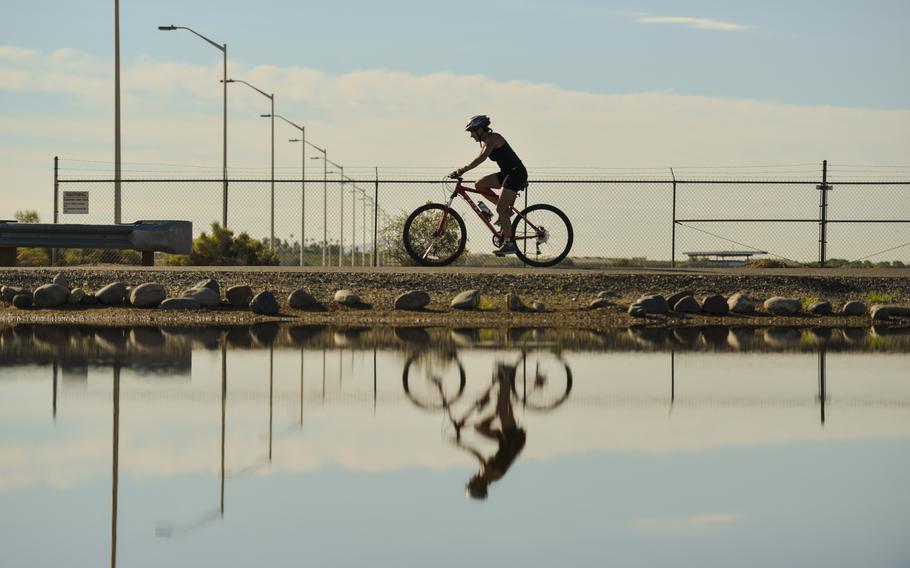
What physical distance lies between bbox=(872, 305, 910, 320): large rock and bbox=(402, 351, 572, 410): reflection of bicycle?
7786 mm

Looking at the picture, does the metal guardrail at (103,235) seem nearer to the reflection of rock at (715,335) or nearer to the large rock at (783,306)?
the reflection of rock at (715,335)

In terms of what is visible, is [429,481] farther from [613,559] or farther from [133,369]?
[133,369]

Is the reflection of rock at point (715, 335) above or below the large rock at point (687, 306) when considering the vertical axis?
below

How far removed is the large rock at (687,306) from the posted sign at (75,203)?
17109 mm

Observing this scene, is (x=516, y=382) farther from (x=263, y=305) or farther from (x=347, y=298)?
(x=347, y=298)

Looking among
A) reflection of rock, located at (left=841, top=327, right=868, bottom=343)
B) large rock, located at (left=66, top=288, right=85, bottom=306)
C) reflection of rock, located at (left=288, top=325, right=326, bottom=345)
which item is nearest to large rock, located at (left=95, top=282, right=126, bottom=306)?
large rock, located at (left=66, top=288, right=85, bottom=306)

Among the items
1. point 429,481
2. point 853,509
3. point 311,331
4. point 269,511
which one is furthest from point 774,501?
point 311,331

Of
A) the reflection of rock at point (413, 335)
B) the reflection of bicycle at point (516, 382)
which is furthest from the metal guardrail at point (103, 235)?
the reflection of bicycle at point (516, 382)

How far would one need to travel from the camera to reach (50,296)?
1895 cm

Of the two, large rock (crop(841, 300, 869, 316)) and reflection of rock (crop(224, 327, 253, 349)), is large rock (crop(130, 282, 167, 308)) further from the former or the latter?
large rock (crop(841, 300, 869, 316))

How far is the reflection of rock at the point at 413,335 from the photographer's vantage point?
14.5 meters

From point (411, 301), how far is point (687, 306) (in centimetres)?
399

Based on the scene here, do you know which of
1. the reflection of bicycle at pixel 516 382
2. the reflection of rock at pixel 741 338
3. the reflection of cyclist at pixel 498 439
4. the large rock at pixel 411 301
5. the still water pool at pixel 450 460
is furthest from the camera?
the large rock at pixel 411 301

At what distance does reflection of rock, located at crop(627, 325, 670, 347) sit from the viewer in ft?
47.3
